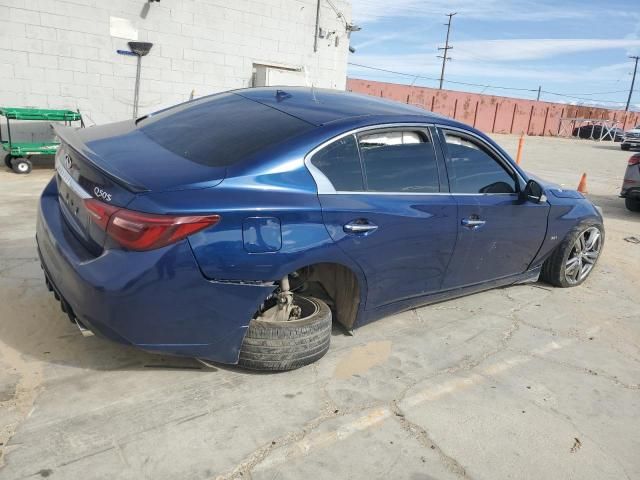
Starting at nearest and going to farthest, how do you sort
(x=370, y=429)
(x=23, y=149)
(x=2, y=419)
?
(x=2, y=419)
(x=370, y=429)
(x=23, y=149)

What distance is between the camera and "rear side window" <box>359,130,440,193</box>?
3.14m

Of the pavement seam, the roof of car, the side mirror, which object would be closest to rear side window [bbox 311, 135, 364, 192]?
the roof of car

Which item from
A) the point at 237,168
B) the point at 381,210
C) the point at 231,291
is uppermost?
the point at 237,168

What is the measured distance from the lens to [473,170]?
3748 millimetres

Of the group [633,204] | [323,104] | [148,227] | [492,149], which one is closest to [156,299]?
[148,227]

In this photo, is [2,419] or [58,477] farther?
[2,419]

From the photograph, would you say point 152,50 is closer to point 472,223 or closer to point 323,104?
point 323,104

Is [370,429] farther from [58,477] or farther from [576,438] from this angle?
[58,477]

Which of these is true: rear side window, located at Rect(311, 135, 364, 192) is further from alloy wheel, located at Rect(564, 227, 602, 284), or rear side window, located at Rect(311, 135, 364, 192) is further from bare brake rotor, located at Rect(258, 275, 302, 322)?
alloy wheel, located at Rect(564, 227, 602, 284)

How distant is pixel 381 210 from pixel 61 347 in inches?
80.7

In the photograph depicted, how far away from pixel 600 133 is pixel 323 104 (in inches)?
1775

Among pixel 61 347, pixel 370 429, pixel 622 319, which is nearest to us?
pixel 370 429

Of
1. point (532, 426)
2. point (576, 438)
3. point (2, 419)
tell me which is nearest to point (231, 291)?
point (2, 419)

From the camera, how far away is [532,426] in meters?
2.79
